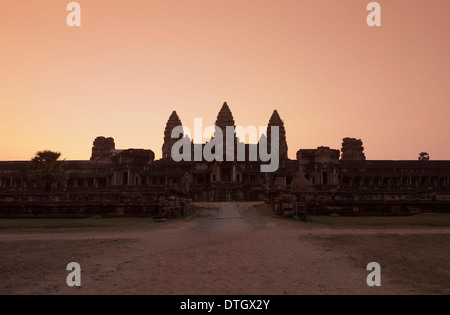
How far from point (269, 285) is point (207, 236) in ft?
22.1

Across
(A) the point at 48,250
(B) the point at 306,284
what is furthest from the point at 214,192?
(B) the point at 306,284

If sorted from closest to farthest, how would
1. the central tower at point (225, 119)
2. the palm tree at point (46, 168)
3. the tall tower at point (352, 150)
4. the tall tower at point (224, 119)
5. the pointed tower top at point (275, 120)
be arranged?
the palm tree at point (46, 168) < the central tower at point (225, 119) < the tall tower at point (224, 119) < the pointed tower top at point (275, 120) < the tall tower at point (352, 150)

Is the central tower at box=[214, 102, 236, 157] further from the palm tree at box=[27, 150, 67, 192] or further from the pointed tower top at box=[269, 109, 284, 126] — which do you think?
the palm tree at box=[27, 150, 67, 192]

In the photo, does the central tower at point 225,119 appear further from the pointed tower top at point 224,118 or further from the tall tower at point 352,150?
the tall tower at point 352,150

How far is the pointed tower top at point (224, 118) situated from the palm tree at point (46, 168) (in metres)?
35.1

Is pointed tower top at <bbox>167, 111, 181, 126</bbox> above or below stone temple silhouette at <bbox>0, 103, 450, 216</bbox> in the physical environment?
above

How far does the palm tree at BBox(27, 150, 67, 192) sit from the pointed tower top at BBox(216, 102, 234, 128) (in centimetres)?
3514

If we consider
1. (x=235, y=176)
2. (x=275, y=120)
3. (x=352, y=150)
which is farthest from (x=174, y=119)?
(x=352, y=150)

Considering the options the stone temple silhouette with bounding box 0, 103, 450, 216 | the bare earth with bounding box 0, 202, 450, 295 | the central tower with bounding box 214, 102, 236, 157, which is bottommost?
the bare earth with bounding box 0, 202, 450, 295

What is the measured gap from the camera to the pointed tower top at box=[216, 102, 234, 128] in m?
70.2

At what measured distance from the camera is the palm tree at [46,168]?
44.8 m

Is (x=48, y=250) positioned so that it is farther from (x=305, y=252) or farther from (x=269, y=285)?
(x=305, y=252)

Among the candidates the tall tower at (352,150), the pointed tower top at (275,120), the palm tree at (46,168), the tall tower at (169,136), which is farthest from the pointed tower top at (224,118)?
the tall tower at (352,150)

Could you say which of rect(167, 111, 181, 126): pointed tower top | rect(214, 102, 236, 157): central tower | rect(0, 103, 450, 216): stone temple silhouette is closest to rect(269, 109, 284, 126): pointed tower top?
rect(0, 103, 450, 216): stone temple silhouette
